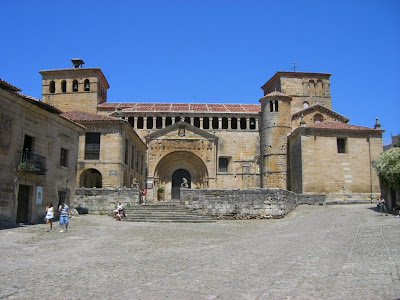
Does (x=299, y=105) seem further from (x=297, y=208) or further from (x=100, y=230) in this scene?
(x=100, y=230)

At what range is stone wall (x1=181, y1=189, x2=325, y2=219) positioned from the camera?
20266 millimetres

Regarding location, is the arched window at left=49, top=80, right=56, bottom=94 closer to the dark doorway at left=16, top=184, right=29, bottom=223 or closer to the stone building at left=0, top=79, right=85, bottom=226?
the stone building at left=0, top=79, right=85, bottom=226

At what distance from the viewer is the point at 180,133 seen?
3662 centimetres

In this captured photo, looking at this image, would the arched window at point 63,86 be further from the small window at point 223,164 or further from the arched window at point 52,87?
the small window at point 223,164

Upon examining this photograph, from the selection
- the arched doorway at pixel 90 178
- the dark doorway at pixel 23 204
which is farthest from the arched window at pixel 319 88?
the dark doorway at pixel 23 204

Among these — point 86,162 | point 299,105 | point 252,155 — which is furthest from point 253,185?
point 86,162

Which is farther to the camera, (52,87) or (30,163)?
(52,87)

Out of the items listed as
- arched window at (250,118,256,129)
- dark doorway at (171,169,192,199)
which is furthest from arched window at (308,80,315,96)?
dark doorway at (171,169,192,199)

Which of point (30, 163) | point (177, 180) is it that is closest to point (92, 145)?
point (30, 163)

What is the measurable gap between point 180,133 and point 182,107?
6687mm

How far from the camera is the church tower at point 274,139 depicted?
36.1 meters

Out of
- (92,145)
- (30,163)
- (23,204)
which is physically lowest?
(23,204)

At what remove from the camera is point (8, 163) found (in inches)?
607

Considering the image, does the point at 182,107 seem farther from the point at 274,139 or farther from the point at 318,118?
the point at 318,118
